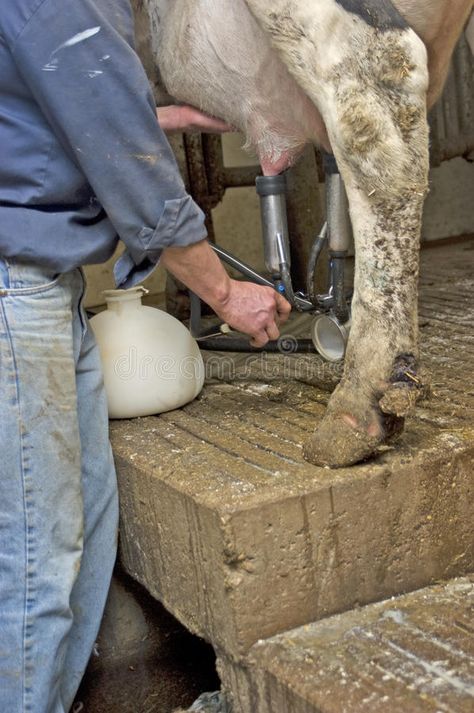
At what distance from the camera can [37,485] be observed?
1667 millimetres

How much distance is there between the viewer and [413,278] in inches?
68.9

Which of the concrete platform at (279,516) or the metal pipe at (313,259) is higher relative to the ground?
the metal pipe at (313,259)

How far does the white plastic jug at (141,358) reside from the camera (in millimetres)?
2080

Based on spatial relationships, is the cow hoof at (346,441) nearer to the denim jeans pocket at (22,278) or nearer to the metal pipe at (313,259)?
the denim jeans pocket at (22,278)

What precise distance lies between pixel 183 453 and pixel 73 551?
29 centimetres

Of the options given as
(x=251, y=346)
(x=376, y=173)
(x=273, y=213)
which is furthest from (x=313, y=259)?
(x=376, y=173)

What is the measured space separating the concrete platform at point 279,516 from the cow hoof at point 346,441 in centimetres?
2

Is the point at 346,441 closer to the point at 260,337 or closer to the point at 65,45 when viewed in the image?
the point at 260,337

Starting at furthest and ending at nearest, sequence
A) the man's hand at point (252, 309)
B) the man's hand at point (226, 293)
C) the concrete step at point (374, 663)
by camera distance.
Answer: the man's hand at point (252, 309)
the man's hand at point (226, 293)
the concrete step at point (374, 663)

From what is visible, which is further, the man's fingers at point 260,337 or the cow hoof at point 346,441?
the man's fingers at point 260,337

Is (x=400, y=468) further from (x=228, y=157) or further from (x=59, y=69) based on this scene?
(x=228, y=157)

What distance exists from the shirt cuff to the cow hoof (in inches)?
16.6

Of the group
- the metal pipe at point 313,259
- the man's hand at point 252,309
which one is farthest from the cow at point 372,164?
the metal pipe at point 313,259

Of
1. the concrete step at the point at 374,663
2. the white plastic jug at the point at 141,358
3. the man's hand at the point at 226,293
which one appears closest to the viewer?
the concrete step at the point at 374,663
